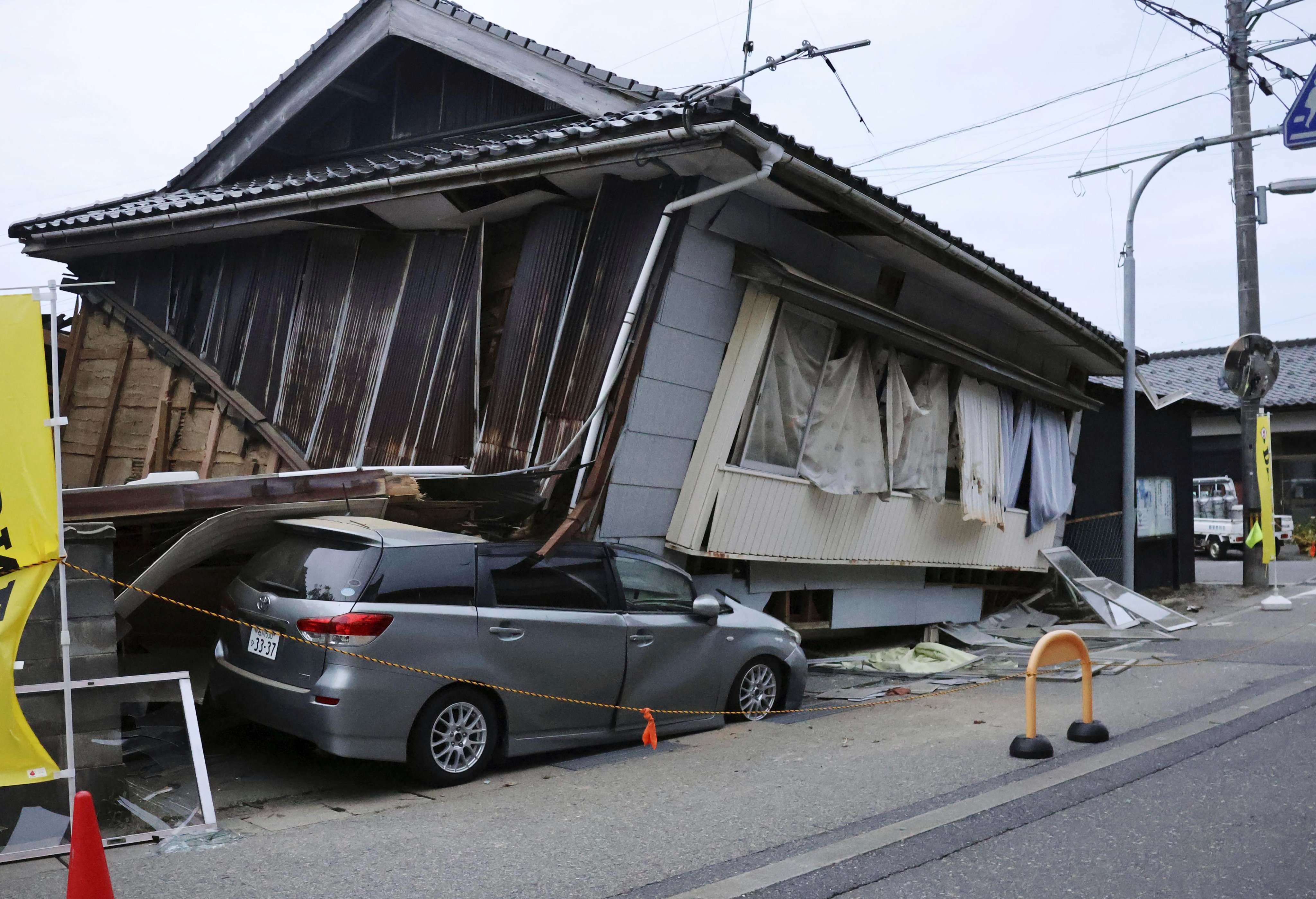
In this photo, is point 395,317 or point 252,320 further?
point 252,320

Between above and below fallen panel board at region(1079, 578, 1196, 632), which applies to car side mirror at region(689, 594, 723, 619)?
above

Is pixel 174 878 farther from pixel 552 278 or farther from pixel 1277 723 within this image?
pixel 1277 723

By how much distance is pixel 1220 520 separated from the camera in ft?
88.7

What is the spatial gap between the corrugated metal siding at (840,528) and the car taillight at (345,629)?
3900 mm

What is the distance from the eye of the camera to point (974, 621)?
13.8m

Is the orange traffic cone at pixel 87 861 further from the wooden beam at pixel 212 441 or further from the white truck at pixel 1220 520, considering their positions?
the white truck at pixel 1220 520

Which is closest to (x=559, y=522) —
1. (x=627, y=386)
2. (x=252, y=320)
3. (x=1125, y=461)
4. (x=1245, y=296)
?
(x=627, y=386)

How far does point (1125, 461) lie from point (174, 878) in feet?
44.4

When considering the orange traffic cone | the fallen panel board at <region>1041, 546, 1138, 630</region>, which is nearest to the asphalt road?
the orange traffic cone

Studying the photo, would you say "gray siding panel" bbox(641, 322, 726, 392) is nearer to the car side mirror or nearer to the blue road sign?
the car side mirror

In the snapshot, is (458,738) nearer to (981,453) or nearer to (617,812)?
(617,812)

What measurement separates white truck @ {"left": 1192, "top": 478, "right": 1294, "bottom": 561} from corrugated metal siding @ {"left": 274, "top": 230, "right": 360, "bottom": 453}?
23.5 meters

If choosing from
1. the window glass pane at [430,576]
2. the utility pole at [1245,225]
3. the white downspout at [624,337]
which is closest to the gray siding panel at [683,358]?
the white downspout at [624,337]

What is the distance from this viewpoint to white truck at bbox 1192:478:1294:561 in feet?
87.0
